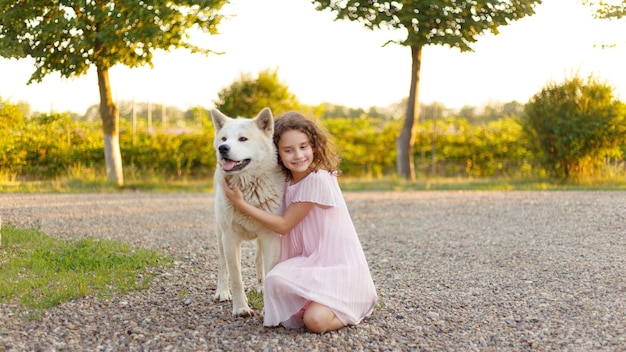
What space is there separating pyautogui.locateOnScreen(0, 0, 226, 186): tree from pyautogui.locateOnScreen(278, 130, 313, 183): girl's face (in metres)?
9.90

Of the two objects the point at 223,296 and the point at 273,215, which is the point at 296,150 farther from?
the point at 223,296

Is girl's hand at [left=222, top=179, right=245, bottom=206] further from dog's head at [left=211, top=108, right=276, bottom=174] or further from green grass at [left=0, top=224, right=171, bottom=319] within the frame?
green grass at [left=0, top=224, right=171, bottom=319]

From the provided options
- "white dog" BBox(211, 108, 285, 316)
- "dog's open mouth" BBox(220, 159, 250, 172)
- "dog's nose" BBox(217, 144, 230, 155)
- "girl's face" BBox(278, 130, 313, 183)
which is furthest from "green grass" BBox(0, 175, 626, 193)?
"dog's nose" BBox(217, 144, 230, 155)

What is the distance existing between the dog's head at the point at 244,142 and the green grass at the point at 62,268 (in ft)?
5.90

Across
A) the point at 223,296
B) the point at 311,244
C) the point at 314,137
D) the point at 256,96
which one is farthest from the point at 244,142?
the point at 256,96

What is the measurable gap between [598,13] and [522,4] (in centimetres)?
188

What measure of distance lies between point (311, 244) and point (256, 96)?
14.4 m

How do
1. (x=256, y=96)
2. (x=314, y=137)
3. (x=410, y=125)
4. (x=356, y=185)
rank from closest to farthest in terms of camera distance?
(x=314, y=137) < (x=356, y=185) < (x=410, y=125) < (x=256, y=96)

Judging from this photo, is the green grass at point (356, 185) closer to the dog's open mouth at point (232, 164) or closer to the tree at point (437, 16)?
the tree at point (437, 16)

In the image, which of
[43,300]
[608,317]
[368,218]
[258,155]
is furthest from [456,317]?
[368,218]

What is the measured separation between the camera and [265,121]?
391 cm

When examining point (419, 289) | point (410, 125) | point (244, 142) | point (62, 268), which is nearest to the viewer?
point (244, 142)

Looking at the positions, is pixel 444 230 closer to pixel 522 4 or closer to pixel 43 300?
pixel 43 300

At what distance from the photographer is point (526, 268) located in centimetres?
609
